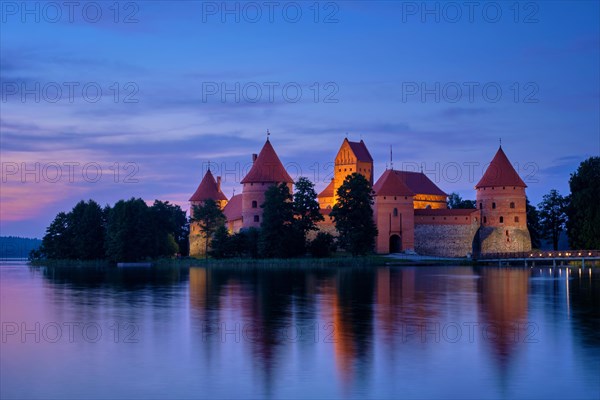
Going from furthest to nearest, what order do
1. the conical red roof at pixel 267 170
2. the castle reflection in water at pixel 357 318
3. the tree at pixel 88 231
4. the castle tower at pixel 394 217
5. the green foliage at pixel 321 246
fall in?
the conical red roof at pixel 267 170
the castle tower at pixel 394 217
the tree at pixel 88 231
the green foliage at pixel 321 246
the castle reflection in water at pixel 357 318

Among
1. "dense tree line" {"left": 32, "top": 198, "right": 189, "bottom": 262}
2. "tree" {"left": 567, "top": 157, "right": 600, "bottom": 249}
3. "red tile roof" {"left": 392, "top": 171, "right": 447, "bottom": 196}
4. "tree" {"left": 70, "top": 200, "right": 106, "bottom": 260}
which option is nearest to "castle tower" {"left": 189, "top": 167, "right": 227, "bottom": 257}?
"dense tree line" {"left": 32, "top": 198, "right": 189, "bottom": 262}

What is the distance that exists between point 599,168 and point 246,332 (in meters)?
40.2

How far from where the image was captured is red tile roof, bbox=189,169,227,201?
76.6 metres

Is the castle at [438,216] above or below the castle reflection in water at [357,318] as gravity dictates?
above

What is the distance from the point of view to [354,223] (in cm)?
5300

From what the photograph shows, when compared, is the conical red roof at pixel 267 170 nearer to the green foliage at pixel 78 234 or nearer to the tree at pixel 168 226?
the tree at pixel 168 226

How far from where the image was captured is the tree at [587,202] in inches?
1957

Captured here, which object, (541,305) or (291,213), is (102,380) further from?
(291,213)

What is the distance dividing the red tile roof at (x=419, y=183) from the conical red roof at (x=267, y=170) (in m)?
13.4

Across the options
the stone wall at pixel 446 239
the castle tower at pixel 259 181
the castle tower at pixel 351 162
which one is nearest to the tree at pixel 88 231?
the castle tower at pixel 259 181

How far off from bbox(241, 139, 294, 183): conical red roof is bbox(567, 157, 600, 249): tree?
855 inches

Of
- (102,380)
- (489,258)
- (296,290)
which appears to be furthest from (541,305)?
(489,258)

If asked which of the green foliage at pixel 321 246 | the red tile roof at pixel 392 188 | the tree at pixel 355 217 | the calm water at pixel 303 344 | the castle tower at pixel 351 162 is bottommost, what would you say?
the calm water at pixel 303 344

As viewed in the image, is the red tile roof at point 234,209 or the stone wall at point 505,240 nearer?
the stone wall at point 505,240
